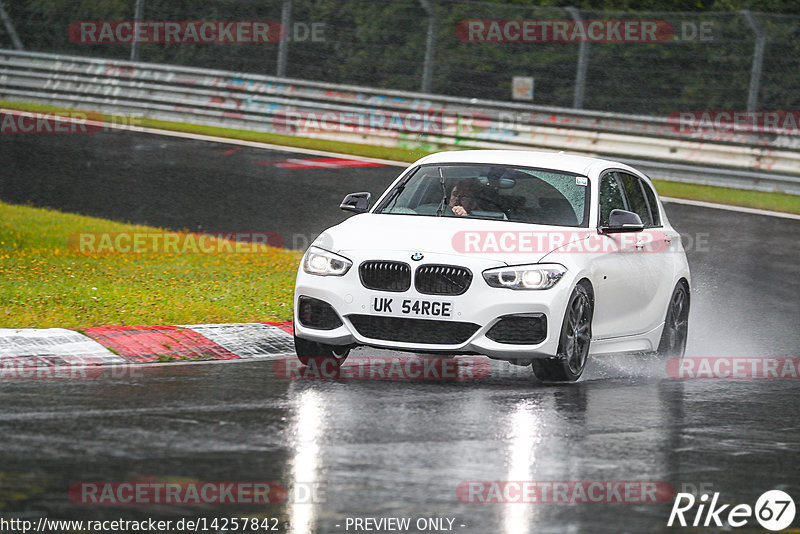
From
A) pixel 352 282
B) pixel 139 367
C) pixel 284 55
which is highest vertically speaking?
pixel 284 55

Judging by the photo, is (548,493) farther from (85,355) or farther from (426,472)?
(85,355)

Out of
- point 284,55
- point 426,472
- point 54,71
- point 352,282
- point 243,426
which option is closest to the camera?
point 426,472

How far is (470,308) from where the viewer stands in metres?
9.32

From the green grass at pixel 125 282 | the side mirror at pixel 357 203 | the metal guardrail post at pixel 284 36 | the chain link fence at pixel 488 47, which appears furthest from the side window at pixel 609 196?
the metal guardrail post at pixel 284 36

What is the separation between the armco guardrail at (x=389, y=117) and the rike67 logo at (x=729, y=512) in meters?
16.4

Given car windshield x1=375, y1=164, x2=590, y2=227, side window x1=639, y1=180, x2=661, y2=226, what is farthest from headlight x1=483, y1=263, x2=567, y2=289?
side window x1=639, y1=180, x2=661, y2=226

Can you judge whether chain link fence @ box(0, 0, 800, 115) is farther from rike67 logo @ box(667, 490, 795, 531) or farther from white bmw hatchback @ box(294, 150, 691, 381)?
rike67 logo @ box(667, 490, 795, 531)

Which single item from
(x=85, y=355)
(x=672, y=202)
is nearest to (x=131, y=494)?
(x=85, y=355)

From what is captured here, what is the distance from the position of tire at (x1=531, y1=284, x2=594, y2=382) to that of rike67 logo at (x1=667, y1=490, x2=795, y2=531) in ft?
9.74

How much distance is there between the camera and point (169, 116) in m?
27.9

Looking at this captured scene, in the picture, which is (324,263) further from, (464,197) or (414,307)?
(464,197)

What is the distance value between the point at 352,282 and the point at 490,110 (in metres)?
15.6

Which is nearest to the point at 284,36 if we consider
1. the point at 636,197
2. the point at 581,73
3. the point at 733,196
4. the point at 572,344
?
the point at 581,73

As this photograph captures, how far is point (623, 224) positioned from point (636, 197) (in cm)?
135
